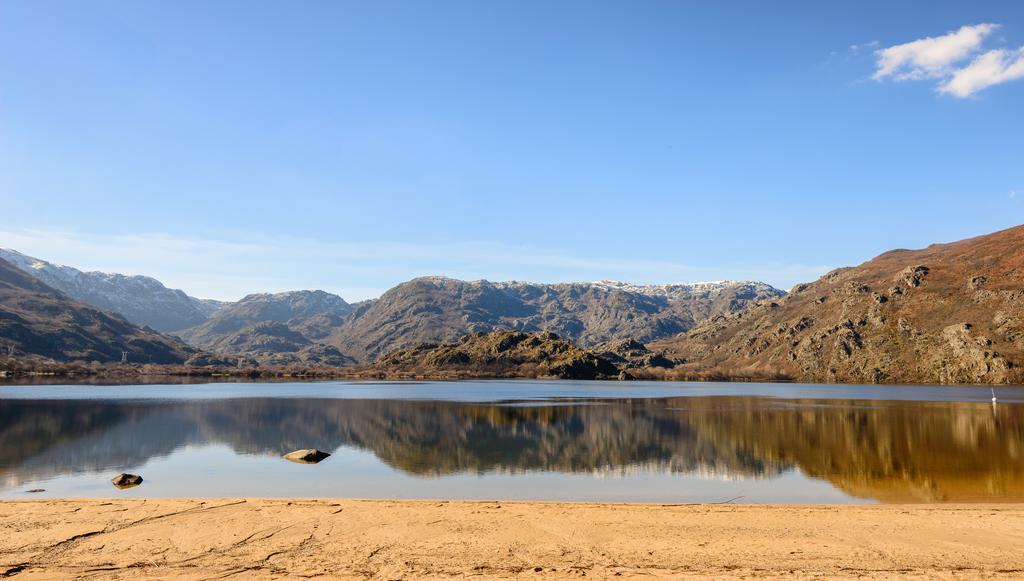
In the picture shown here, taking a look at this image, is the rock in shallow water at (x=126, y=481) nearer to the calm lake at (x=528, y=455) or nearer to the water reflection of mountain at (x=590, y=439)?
the calm lake at (x=528, y=455)

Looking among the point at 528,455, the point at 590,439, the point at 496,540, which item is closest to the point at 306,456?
the point at 528,455

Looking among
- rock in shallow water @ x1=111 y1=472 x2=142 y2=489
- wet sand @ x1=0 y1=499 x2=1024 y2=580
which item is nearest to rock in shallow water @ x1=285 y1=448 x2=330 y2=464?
rock in shallow water @ x1=111 y1=472 x2=142 y2=489

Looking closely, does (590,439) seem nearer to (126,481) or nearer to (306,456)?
(306,456)

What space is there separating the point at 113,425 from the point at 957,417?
114800 mm

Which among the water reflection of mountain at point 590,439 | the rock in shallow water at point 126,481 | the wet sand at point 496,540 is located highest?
the wet sand at point 496,540

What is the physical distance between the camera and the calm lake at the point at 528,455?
4072 centimetres

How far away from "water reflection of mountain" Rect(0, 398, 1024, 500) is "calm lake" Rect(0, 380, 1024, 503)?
23cm

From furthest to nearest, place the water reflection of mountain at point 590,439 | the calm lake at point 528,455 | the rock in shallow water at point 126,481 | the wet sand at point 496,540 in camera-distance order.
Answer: the water reflection of mountain at point 590,439 < the rock in shallow water at point 126,481 < the calm lake at point 528,455 < the wet sand at point 496,540

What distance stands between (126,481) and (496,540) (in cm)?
2873

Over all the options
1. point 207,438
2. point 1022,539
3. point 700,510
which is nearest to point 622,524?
point 700,510

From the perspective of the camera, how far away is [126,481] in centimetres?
4184

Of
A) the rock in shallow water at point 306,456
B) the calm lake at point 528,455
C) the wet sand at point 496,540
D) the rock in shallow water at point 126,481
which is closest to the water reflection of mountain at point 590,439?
the calm lake at point 528,455

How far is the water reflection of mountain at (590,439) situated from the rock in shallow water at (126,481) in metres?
8.64

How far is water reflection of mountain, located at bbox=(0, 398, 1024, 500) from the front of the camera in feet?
159
